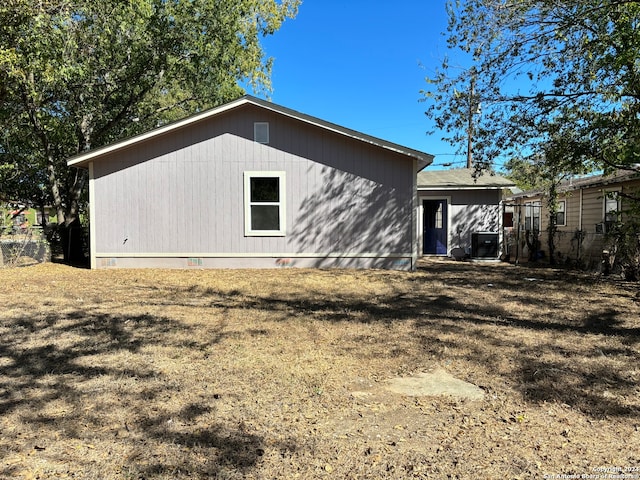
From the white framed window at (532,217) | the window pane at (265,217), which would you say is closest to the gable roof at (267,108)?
the window pane at (265,217)

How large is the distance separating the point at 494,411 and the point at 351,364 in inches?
52.1

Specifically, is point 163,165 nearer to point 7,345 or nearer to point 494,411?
point 7,345

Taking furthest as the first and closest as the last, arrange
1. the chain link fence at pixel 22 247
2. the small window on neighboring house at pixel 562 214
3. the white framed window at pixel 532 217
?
the white framed window at pixel 532 217
the small window on neighboring house at pixel 562 214
the chain link fence at pixel 22 247

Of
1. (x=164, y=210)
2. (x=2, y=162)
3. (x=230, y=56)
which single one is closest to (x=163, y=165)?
(x=164, y=210)

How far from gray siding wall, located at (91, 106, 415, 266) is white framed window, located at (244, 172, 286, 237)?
0.14 meters

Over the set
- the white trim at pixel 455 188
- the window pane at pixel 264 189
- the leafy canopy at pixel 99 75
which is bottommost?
the window pane at pixel 264 189

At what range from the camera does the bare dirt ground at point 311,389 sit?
7.97 feet

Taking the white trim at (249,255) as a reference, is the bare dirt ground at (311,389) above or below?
below

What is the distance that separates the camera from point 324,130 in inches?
414

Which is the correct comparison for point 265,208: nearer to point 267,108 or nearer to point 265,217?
point 265,217

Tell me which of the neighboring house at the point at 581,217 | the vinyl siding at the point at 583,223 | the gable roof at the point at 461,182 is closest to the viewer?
the neighboring house at the point at 581,217

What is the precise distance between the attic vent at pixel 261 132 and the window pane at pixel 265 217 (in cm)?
166

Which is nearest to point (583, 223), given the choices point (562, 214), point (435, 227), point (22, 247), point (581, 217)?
point (581, 217)

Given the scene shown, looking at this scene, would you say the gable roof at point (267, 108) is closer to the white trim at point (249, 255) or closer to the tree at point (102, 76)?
the tree at point (102, 76)
